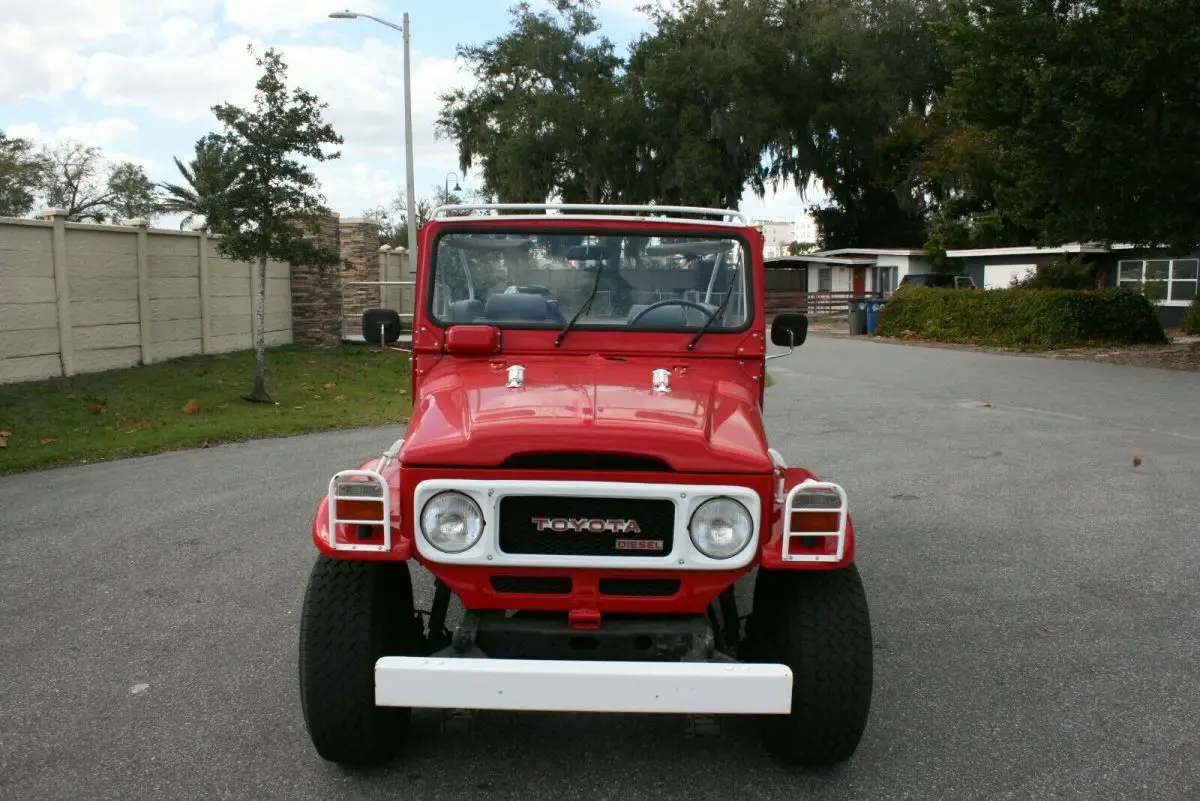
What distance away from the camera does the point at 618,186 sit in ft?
150

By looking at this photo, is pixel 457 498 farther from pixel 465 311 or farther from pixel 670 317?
pixel 670 317

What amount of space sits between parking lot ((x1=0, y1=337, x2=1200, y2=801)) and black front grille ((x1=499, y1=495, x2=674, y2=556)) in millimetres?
839

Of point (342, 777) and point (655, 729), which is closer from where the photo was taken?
point (342, 777)

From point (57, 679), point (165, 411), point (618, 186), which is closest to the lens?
point (57, 679)

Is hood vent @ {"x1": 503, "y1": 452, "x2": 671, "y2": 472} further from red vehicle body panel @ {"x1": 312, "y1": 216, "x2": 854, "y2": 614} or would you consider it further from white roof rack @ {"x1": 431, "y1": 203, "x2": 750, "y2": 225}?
white roof rack @ {"x1": 431, "y1": 203, "x2": 750, "y2": 225}

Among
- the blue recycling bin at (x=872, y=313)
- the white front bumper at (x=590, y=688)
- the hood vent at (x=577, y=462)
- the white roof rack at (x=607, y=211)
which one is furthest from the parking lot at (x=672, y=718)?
the blue recycling bin at (x=872, y=313)

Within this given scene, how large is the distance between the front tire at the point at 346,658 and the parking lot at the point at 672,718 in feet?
0.56

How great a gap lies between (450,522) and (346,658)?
565 millimetres

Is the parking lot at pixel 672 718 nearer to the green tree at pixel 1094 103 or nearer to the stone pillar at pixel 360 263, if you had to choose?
the green tree at pixel 1094 103

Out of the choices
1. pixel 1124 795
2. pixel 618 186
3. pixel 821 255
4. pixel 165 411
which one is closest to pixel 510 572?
pixel 1124 795

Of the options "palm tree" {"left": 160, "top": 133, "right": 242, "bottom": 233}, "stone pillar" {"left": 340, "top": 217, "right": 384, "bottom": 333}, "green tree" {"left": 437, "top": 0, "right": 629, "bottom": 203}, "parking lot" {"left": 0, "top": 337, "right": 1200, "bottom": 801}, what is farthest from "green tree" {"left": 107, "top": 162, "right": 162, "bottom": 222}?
"parking lot" {"left": 0, "top": 337, "right": 1200, "bottom": 801}

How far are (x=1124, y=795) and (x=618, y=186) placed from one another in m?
43.4

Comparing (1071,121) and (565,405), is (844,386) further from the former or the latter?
(565,405)

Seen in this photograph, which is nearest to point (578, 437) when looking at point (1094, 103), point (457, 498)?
point (457, 498)
